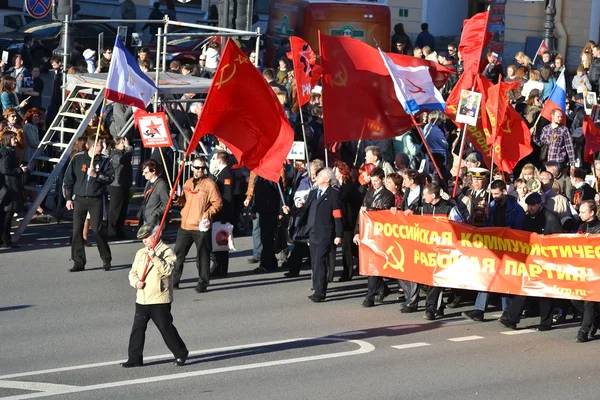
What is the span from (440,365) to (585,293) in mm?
2209

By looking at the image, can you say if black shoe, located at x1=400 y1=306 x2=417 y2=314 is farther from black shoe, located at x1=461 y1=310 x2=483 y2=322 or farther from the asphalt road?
black shoe, located at x1=461 y1=310 x2=483 y2=322

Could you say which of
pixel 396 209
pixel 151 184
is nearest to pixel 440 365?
pixel 396 209

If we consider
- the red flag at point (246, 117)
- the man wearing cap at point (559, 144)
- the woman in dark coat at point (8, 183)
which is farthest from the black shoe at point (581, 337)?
the woman in dark coat at point (8, 183)

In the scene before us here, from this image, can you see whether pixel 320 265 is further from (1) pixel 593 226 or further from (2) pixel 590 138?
(2) pixel 590 138

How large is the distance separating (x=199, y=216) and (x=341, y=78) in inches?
99.9

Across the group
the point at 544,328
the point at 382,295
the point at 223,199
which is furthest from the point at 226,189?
the point at 544,328

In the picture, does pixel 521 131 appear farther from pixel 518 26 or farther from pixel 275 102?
pixel 518 26

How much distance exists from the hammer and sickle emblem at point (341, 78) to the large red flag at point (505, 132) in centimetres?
214

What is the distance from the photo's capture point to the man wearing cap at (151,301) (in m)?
12.7

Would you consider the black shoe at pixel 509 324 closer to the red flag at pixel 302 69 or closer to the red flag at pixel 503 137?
the red flag at pixel 503 137

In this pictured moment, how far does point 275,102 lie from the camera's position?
15328mm

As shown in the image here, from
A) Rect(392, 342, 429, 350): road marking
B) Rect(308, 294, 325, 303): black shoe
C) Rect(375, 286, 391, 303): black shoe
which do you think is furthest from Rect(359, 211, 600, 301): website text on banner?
Rect(392, 342, 429, 350): road marking

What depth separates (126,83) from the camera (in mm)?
18297

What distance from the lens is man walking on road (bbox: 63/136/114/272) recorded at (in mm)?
17406
